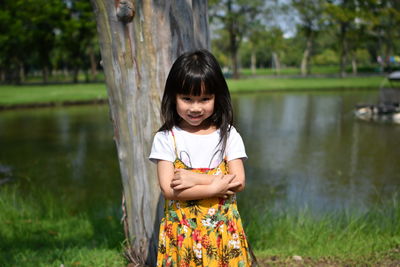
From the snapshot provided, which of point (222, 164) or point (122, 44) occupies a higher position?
point (122, 44)

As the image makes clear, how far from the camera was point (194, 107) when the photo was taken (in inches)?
78.0

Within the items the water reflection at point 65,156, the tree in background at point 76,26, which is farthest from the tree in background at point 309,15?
the water reflection at point 65,156

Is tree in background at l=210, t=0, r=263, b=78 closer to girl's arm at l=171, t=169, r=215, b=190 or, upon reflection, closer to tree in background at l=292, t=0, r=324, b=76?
tree in background at l=292, t=0, r=324, b=76

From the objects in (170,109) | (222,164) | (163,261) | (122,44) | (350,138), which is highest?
(122,44)

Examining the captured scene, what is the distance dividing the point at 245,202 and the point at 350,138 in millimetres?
6243

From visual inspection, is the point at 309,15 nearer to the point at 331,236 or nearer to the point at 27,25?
the point at 27,25

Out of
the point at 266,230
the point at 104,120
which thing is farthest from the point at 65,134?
the point at 266,230

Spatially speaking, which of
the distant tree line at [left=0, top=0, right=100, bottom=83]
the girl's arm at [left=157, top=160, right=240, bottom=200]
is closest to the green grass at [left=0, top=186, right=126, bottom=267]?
Answer: the girl's arm at [left=157, top=160, right=240, bottom=200]

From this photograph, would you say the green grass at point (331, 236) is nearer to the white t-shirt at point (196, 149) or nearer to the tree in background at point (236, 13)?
the white t-shirt at point (196, 149)

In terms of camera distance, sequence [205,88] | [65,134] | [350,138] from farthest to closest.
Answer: [65,134] < [350,138] < [205,88]

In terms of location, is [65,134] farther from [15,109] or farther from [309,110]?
[309,110]

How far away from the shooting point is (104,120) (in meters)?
15.6

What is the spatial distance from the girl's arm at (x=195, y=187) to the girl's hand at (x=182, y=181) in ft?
0.07

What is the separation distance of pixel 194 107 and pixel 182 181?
35 centimetres
